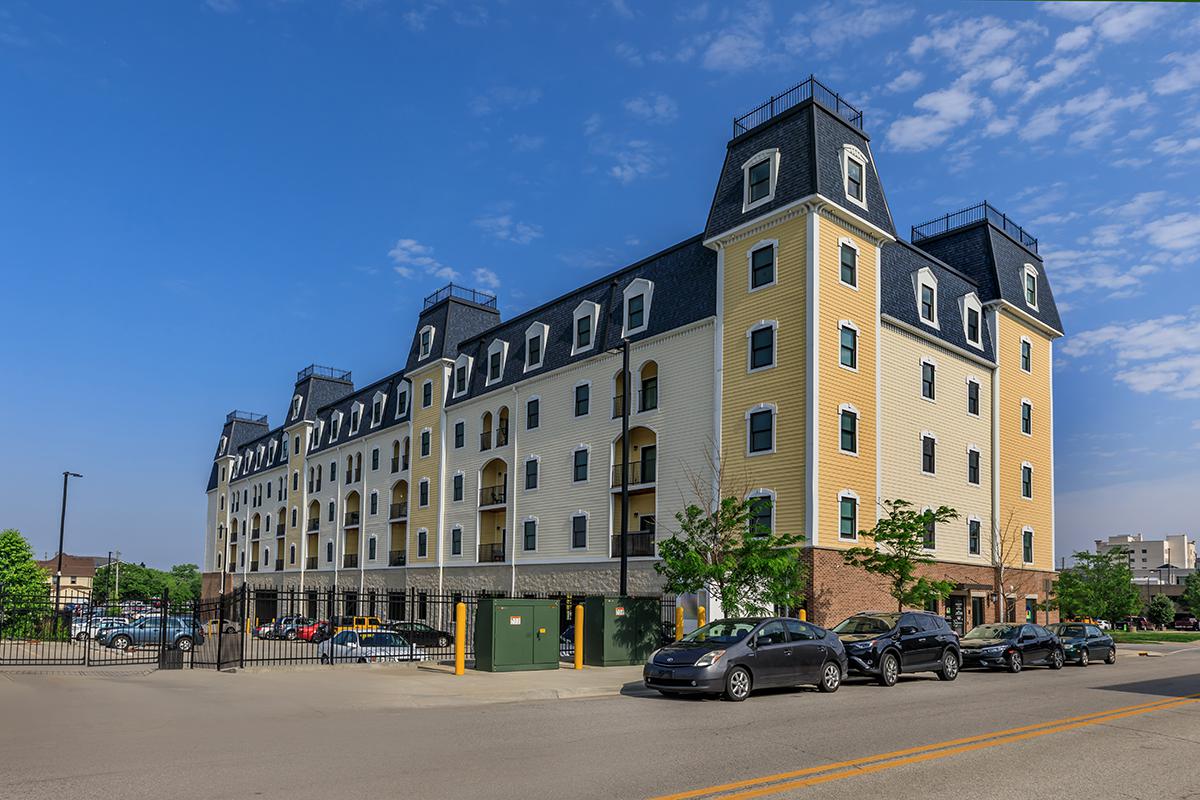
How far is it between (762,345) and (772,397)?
195 centimetres

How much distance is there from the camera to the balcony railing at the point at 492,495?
155 ft

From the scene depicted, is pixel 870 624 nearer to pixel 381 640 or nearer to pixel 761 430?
pixel 761 430

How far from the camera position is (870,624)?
22.3 metres

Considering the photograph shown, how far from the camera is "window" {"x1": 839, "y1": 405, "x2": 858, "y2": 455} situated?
3287 centimetres

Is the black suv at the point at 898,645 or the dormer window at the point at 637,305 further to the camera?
the dormer window at the point at 637,305

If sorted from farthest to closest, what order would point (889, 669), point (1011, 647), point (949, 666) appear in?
1. point (1011, 647)
2. point (949, 666)
3. point (889, 669)

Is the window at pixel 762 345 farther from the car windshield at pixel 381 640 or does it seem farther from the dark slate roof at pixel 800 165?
the car windshield at pixel 381 640

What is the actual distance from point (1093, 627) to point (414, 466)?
35.5 metres

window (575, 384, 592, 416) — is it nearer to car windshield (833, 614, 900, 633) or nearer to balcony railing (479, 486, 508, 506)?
balcony railing (479, 486, 508, 506)

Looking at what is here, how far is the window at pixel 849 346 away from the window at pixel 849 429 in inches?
60.9

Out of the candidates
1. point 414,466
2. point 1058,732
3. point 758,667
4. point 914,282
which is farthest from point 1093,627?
point 414,466

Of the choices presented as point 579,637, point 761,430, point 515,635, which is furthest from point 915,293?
point 515,635

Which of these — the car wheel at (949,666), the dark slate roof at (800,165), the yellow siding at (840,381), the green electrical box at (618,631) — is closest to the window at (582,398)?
the dark slate roof at (800,165)

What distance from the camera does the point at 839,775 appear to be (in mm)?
9906
